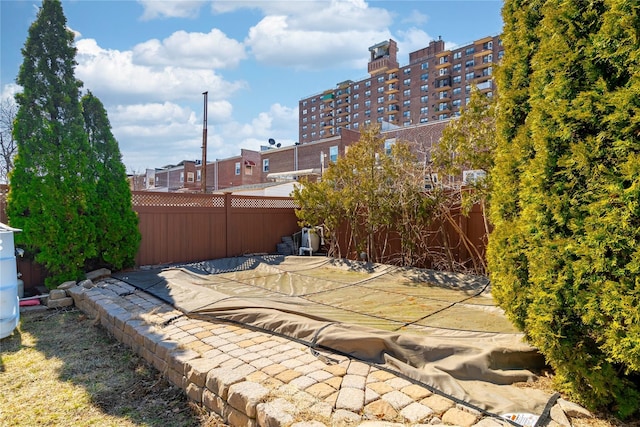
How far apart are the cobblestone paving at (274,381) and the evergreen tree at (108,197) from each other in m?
2.90

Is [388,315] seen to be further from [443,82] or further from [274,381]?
[443,82]

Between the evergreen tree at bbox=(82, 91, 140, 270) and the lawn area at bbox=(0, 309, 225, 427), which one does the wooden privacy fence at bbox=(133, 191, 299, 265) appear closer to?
the evergreen tree at bbox=(82, 91, 140, 270)

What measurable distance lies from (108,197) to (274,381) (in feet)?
17.5

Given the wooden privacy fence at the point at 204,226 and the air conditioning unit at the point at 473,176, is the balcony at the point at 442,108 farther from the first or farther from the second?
the air conditioning unit at the point at 473,176

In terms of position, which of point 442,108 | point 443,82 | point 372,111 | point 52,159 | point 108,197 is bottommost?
point 108,197

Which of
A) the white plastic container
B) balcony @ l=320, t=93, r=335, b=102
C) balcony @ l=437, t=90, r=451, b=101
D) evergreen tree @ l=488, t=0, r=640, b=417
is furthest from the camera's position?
balcony @ l=320, t=93, r=335, b=102

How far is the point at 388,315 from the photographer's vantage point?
3891mm

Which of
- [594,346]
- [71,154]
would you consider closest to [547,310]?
[594,346]

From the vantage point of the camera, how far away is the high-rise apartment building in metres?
50.8

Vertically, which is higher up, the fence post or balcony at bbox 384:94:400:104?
balcony at bbox 384:94:400:104

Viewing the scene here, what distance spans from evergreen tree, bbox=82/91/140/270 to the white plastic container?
1896 mm

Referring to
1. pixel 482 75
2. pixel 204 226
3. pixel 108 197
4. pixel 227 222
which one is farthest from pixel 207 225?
pixel 482 75

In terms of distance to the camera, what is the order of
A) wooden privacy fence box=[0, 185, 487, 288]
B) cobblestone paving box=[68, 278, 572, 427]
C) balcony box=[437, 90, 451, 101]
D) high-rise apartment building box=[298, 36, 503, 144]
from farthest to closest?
balcony box=[437, 90, 451, 101] < high-rise apartment building box=[298, 36, 503, 144] < wooden privacy fence box=[0, 185, 487, 288] < cobblestone paving box=[68, 278, 572, 427]

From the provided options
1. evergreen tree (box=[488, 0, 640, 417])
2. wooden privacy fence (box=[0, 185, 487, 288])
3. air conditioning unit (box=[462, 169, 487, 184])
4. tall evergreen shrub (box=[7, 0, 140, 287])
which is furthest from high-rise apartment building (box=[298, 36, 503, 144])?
evergreen tree (box=[488, 0, 640, 417])
